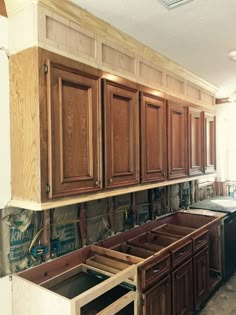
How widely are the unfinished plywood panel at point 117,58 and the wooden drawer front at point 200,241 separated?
5.52ft

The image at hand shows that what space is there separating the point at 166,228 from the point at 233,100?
2.45 metres

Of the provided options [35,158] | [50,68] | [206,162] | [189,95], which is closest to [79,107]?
[50,68]

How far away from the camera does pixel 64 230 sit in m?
2.06

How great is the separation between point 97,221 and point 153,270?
23.4 inches

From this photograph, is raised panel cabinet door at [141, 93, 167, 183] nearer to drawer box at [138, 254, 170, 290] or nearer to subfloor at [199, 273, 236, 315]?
drawer box at [138, 254, 170, 290]

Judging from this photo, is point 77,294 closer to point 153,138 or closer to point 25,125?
point 25,125

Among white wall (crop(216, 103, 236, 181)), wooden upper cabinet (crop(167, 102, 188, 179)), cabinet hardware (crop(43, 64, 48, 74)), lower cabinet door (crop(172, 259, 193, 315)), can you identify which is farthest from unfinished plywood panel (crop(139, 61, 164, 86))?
white wall (crop(216, 103, 236, 181))

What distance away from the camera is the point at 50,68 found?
158 cm

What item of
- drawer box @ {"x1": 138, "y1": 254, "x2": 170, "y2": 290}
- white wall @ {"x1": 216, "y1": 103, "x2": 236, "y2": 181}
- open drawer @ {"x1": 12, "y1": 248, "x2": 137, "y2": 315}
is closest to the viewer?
open drawer @ {"x1": 12, "y1": 248, "x2": 137, "y2": 315}

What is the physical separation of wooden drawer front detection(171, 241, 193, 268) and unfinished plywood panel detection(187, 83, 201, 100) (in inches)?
65.7

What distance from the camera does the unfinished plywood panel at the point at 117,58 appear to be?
200cm

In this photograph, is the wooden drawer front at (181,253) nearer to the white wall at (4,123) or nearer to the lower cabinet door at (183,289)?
the lower cabinet door at (183,289)

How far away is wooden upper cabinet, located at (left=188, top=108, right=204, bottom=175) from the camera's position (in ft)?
10.2

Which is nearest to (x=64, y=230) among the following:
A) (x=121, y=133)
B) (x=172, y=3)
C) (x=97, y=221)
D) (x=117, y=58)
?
(x=97, y=221)
